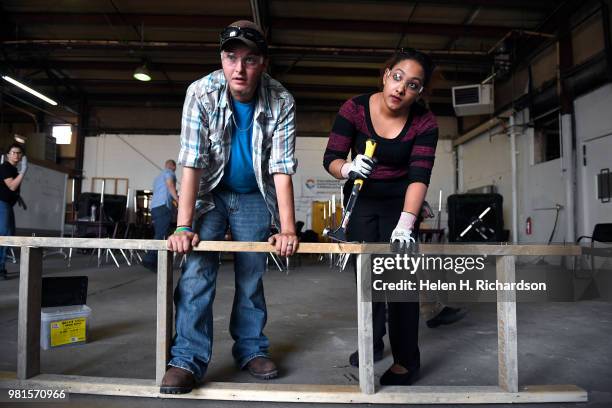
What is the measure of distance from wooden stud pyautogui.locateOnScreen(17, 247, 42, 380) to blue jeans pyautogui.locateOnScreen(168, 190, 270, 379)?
50cm

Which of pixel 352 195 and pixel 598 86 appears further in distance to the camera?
pixel 598 86

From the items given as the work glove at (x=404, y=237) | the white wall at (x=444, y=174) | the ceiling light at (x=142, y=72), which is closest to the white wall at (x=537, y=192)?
the white wall at (x=444, y=174)

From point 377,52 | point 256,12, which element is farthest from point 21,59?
point 377,52

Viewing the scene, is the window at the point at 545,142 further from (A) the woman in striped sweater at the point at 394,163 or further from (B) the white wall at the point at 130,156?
(B) the white wall at the point at 130,156

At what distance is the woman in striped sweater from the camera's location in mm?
1455

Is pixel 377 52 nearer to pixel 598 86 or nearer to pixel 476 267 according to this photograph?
pixel 598 86

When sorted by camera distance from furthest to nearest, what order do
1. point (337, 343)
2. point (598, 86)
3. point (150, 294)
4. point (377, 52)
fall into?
point (377, 52) < point (598, 86) < point (150, 294) < point (337, 343)

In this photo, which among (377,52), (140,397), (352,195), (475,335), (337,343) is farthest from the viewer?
(377,52)

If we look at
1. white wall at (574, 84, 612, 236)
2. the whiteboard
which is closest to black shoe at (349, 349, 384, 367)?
white wall at (574, 84, 612, 236)

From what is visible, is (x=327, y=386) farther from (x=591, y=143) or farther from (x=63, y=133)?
(x=63, y=133)

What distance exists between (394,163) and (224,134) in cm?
63

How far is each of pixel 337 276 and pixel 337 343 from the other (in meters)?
3.17

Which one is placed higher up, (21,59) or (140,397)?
(21,59)

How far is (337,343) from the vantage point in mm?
2174
